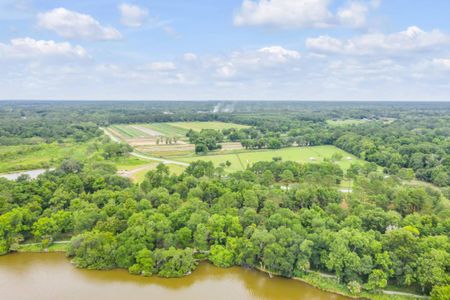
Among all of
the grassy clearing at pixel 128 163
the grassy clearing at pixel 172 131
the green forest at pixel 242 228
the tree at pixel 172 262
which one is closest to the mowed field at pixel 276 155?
the grassy clearing at pixel 128 163

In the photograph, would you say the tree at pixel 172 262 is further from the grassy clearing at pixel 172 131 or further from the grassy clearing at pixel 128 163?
the grassy clearing at pixel 172 131

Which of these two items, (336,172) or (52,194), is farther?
(336,172)

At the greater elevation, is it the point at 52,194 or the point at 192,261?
the point at 52,194

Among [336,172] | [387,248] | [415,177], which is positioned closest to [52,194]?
[387,248]

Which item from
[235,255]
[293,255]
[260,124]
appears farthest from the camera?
[260,124]

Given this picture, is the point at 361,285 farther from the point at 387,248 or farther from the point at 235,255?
the point at 235,255

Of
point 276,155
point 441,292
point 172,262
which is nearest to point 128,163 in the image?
point 276,155
